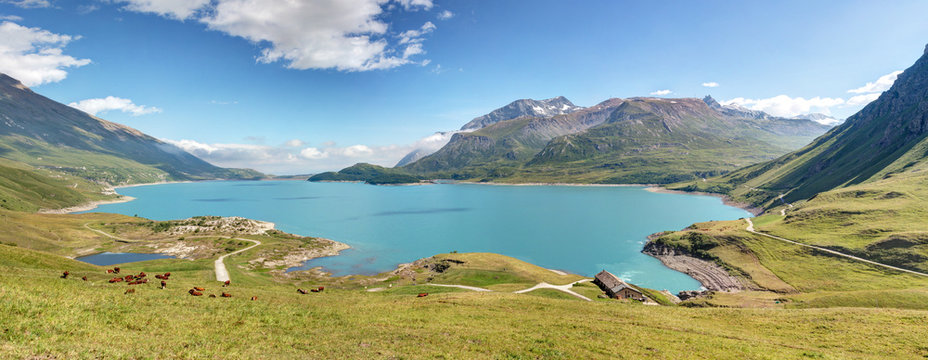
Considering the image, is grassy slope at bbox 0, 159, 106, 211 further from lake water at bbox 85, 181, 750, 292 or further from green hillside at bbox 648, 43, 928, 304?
green hillside at bbox 648, 43, 928, 304

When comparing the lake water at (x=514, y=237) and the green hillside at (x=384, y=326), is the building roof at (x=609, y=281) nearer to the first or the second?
the green hillside at (x=384, y=326)

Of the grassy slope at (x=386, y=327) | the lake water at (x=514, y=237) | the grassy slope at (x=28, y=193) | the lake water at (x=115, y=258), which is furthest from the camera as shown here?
the grassy slope at (x=28, y=193)

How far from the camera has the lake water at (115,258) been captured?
80.8 meters

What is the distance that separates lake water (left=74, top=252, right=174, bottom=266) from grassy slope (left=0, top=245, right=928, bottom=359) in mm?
60732

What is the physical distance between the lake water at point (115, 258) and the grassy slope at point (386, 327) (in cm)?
6073

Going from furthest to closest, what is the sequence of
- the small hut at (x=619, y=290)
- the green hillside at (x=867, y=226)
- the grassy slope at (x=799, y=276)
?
the green hillside at (x=867, y=226) < the small hut at (x=619, y=290) < the grassy slope at (x=799, y=276)

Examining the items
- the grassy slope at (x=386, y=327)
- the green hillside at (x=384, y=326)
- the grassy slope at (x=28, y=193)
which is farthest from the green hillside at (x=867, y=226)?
the grassy slope at (x=28, y=193)

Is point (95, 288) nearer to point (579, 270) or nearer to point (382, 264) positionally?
point (382, 264)

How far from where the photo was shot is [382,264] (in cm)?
9812

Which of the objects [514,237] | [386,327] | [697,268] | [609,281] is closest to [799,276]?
[697,268]

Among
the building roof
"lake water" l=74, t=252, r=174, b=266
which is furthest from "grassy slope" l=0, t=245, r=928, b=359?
"lake water" l=74, t=252, r=174, b=266

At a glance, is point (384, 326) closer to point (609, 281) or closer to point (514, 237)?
point (609, 281)

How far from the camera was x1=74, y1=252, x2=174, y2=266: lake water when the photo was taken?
80.8 m

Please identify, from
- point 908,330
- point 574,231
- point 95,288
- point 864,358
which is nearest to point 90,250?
point 95,288
